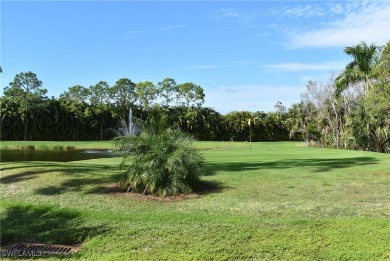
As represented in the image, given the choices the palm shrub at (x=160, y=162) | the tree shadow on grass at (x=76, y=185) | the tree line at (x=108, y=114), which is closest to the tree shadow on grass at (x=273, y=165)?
the palm shrub at (x=160, y=162)

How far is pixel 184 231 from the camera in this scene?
679 centimetres

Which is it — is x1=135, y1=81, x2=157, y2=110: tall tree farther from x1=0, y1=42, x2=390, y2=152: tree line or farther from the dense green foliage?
the dense green foliage

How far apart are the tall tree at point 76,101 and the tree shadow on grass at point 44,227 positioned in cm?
4588

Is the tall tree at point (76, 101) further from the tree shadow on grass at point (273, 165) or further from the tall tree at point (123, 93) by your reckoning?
the tree shadow on grass at point (273, 165)

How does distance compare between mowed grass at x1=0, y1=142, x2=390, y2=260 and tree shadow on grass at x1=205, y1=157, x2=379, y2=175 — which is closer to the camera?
mowed grass at x1=0, y1=142, x2=390, y2=260

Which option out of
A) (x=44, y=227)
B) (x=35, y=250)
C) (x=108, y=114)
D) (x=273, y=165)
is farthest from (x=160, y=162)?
(x=108, y=114)

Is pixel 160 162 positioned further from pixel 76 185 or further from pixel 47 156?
pixel 47 156

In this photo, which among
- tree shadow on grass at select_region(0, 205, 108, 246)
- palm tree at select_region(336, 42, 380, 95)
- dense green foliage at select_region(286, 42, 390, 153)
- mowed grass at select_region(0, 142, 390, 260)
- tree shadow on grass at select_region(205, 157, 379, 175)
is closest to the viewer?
mowed grass at select_region(0, 142, 390, 260)

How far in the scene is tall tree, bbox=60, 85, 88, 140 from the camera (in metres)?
52.8

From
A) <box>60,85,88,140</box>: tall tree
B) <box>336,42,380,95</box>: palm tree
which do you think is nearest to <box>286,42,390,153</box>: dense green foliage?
<box>336,42,380,95</box>: palm tree

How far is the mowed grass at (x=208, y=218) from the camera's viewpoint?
609 centimetres

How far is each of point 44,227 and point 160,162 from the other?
3.32 metres

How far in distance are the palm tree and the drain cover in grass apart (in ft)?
108

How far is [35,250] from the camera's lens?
6.31m
